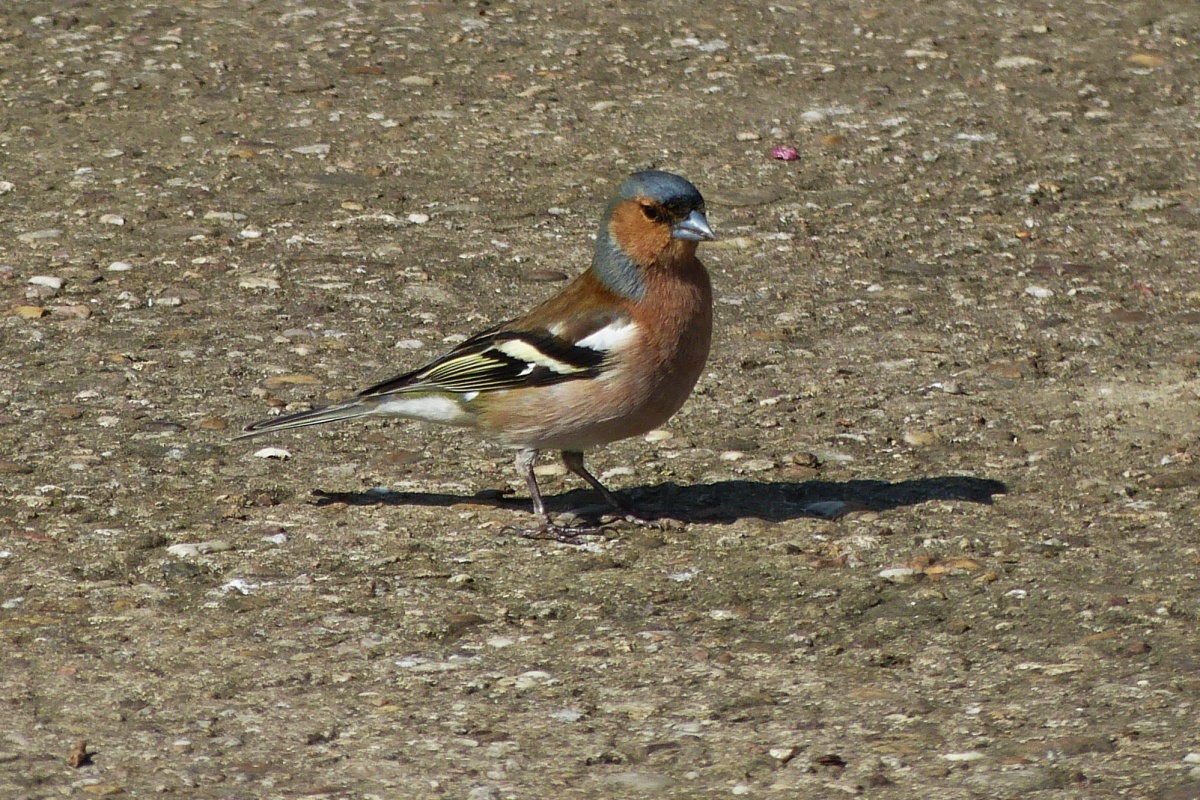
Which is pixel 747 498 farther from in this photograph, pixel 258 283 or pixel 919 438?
pixel 258 283

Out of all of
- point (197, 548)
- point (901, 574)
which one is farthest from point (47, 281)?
point (901, 574)

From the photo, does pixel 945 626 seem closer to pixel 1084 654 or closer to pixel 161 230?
pixel 1084 654

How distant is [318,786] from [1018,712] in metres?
1.83

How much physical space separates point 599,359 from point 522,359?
31 centimetres

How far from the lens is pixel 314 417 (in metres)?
5.66

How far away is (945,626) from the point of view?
A: 4902 mm

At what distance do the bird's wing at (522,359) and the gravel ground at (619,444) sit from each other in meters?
0.47

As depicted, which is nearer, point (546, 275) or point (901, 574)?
point (901, 574)

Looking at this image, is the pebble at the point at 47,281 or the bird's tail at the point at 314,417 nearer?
the bird's tail at the point at 314,417

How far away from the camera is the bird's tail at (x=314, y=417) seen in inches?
222

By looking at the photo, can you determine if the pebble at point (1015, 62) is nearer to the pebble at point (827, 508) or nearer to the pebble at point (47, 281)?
the pebble at point (827, 508)

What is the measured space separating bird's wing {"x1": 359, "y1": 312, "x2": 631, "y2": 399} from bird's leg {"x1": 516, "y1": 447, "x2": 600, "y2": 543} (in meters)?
0.28

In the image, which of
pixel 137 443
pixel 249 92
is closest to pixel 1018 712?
pixel 137 443

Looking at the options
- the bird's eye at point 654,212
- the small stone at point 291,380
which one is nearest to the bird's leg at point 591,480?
the bird's eye at point 654,212
